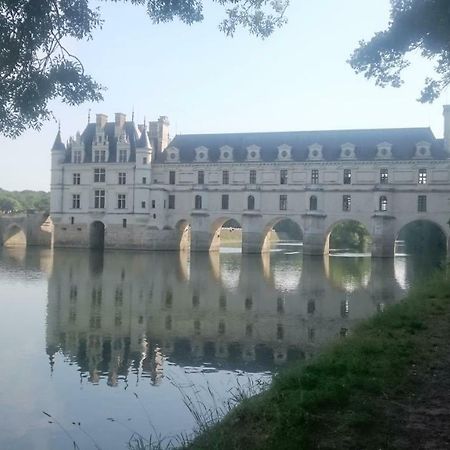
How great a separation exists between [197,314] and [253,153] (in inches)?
1367

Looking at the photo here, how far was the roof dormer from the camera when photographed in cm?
4622

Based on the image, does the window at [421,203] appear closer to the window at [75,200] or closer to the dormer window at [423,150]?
the dormer window at [423,150]

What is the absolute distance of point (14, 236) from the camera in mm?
62250

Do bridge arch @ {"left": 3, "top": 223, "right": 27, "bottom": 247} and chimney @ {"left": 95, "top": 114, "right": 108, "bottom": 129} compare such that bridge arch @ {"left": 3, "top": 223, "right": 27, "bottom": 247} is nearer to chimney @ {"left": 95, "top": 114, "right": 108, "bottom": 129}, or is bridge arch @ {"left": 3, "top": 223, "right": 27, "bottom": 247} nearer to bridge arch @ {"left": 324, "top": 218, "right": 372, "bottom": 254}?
chimney @ {"left": 95, "top": 114, "right": 108, "bottom": 129}

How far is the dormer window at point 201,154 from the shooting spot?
2047 inches

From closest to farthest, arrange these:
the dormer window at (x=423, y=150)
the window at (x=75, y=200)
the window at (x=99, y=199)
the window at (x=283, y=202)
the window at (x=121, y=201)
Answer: the dormer window at (x=423, y=150)
the window at (x=283, y=202)
the window at (x=121, y=201)
the window at (x=99, y=199)
the window at (x=75, y=200)

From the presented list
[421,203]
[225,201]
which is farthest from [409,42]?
[225,201]

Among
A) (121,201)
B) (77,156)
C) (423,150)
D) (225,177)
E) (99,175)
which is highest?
(77,156)

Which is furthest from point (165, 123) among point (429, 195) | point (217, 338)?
point (217, 338)

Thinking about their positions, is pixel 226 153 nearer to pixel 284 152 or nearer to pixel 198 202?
pixel 198 202

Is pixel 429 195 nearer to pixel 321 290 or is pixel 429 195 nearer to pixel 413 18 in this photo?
pixel 321 290

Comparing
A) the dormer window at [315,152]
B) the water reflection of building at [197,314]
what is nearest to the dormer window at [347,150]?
the dormer window at [315,152]

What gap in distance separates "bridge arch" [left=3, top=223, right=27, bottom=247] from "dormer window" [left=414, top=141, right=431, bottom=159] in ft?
131

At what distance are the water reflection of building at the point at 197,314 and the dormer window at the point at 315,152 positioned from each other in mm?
18650
